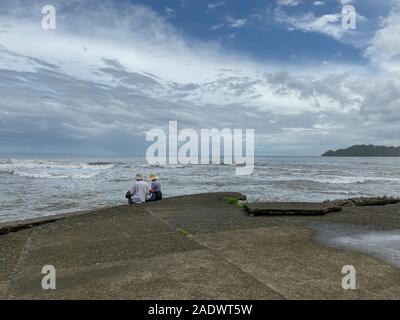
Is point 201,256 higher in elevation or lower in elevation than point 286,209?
lower

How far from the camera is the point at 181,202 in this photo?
11.7 meters

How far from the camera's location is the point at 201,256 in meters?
5.42

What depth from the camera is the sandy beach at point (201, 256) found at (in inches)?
163

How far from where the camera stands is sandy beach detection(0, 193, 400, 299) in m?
4.13

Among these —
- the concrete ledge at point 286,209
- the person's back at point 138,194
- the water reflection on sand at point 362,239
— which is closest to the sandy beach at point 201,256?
the water reflection on sand at point 362,239
